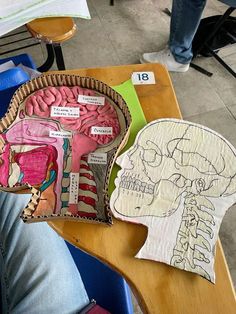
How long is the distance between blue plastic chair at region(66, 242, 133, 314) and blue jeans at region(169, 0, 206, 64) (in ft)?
3.52

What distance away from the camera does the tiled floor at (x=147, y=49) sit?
5.10ft

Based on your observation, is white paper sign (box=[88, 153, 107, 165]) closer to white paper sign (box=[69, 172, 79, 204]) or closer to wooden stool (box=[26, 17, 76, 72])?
white paper sign (box=[69, 172, 79, 204])

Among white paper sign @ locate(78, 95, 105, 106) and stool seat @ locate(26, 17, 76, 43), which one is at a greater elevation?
stool seat @ locate(26, 17, 76, 43)

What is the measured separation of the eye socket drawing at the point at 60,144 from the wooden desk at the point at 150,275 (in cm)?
3

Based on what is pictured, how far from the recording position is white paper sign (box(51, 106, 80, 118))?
27.9 inches

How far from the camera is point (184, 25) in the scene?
1.45 m

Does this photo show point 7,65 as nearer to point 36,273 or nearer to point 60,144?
point 60,144

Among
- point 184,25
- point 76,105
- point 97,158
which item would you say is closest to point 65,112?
point 76,105

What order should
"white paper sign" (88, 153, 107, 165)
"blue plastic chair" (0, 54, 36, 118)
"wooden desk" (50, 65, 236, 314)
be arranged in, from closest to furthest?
1. "wooden desk" (50, 65, 236, 314)
2. "white paper sign" (88, 153, 107, 165)
3. "blue plastic chair" (0, 54, 36, 118)

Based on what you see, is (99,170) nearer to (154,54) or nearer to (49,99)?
(49,99)

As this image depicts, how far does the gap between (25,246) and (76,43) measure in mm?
1335

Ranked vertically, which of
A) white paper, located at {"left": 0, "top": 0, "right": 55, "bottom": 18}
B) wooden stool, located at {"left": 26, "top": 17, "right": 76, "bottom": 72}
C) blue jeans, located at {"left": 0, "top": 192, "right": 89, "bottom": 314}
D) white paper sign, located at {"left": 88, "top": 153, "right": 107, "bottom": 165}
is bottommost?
blue jeans, located at {"left": 0, "top": 192, "right": 89, "bottom": 314}

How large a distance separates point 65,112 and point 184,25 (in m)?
0.96

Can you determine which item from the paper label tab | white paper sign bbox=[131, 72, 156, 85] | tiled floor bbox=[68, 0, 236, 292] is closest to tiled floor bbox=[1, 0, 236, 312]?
tiled floor bbox=[68, 0, 236, 292]
